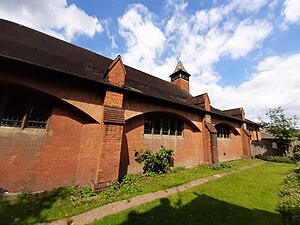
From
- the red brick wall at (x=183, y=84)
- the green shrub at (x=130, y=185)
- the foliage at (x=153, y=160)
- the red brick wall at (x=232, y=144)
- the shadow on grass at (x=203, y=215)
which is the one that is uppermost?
the red brick wall at (x=183, y=84)

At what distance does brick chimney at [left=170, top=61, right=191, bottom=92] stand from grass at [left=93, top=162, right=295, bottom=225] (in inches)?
610

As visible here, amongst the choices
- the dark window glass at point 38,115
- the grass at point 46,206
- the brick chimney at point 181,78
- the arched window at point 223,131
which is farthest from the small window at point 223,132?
the dark window glass at point 38,115

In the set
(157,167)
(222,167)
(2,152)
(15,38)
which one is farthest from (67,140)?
(222,167)

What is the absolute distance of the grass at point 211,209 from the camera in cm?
407

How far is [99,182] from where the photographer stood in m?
5.82

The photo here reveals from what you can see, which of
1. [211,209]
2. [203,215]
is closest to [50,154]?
[203,215]

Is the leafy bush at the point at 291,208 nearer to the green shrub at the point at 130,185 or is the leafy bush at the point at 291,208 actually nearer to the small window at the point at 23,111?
the green shrub at the point at 130,185

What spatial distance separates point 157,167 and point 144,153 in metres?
1.12

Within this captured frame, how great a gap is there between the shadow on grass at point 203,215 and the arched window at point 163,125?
15.9 ft

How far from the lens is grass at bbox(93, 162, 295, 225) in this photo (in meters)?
4.07

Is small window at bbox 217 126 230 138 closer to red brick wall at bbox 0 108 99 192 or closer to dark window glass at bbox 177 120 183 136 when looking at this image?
dark window glass at bbox 177 120 183 136

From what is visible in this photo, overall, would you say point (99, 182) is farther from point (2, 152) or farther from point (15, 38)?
point (15, 38)

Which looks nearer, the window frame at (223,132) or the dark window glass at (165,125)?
the dark window glass at (165,125)

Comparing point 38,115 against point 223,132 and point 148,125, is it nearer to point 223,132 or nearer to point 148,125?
point 148,125
